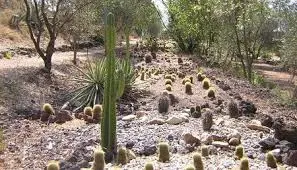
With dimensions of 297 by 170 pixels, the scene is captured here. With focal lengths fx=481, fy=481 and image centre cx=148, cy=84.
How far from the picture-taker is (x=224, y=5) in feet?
69.9

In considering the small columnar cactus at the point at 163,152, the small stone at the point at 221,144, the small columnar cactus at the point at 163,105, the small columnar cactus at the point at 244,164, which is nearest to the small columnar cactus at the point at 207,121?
the small stone at the point at 221,144

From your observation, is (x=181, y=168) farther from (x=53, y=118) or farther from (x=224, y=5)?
(x=224, y=5)

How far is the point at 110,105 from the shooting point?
8.80 metres

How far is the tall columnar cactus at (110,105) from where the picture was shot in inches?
345

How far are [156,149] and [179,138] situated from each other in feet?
2.42

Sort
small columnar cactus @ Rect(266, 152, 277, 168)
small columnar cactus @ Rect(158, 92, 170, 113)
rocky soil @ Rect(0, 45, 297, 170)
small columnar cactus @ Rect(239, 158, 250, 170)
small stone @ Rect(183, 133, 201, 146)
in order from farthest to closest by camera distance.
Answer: small columnar cactus @ Rect(158, 92, 170, 113) → small stone @ Rect(183, 133, 201, 146) → rocky soil @ Rect(0, 45, 297, 170) → small columnar cactus @ Rect(266, 152, 277, 168) → small columnar cactus @ Rect(239, 158, 250, 170)

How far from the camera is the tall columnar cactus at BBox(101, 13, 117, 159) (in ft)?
28.8

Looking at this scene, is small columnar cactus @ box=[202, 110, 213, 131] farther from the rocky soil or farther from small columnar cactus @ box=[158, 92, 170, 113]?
small columnar cactus @ box=[158, 92, 170, 113]

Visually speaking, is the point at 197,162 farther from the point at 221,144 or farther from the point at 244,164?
the point at 221,144

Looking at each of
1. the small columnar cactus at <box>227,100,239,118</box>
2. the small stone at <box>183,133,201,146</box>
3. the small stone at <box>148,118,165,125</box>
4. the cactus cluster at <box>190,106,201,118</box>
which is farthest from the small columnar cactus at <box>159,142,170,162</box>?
the small columnar cactus at <box>227,100,239,118</box>

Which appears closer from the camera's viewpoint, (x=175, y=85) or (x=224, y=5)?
(x=175, y=85)

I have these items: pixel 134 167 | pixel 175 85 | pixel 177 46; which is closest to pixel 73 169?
pixel 134 167

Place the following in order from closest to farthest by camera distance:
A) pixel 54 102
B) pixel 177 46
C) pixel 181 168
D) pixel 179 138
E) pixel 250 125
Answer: pixel 181 168
pixel 179 138
pixel 250 125
pixel 54 102
pixel 177 46

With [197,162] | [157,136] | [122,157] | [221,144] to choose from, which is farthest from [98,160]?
[221,144]
